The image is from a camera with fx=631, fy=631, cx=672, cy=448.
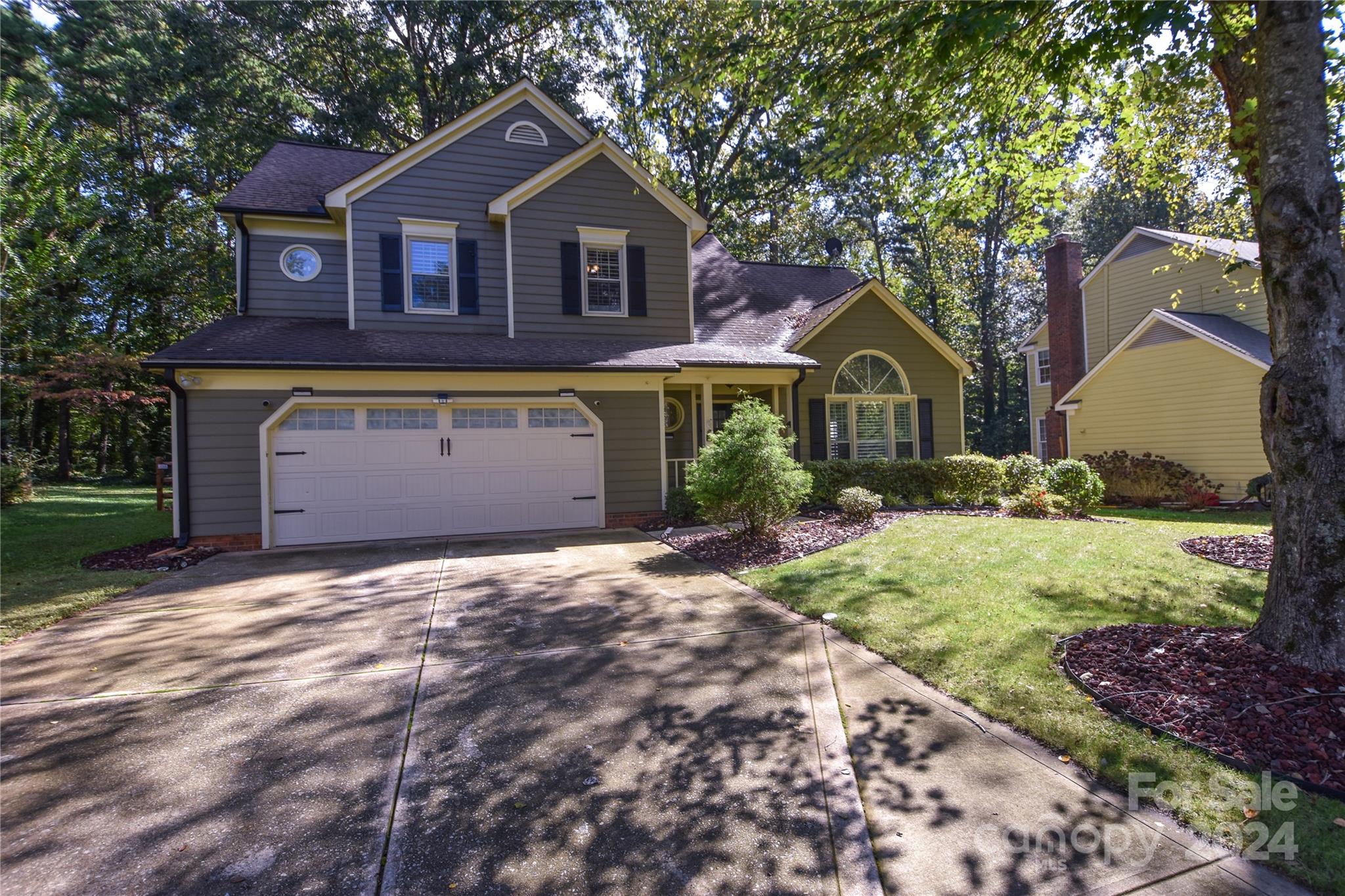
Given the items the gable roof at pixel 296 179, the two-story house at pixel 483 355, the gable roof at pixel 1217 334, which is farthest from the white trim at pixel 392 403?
the gable roof at pixel 1217 334

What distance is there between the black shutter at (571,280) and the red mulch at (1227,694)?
9.81 m

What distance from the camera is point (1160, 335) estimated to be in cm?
1598

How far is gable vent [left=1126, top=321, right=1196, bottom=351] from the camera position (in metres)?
15.5

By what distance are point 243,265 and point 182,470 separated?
4.11 meters

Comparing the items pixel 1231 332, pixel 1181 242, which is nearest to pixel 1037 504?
pixel 1181 242

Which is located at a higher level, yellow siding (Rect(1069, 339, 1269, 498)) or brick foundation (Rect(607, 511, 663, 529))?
yellow siding (Rect(1069, 339, 1269, 498))

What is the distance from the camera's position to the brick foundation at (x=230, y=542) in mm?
9312

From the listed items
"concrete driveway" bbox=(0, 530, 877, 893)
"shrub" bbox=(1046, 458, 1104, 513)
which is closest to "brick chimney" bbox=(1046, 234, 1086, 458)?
"shrub" bbox=(1046, 458, 1104, 513)

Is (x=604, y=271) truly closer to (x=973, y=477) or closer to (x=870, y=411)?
(x=870, y=411)

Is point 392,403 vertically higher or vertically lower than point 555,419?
higher

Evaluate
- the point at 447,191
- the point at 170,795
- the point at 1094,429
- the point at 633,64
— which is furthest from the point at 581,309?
the point at 1094,429

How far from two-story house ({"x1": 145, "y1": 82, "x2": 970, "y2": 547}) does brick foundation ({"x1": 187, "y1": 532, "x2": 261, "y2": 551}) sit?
32 millimetres

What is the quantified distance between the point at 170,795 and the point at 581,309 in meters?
10.1

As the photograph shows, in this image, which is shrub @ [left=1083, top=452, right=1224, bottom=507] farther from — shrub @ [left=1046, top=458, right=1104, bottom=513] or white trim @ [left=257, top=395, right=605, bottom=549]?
white trim @ [left=257, top=395, right=605, bottom=549]
